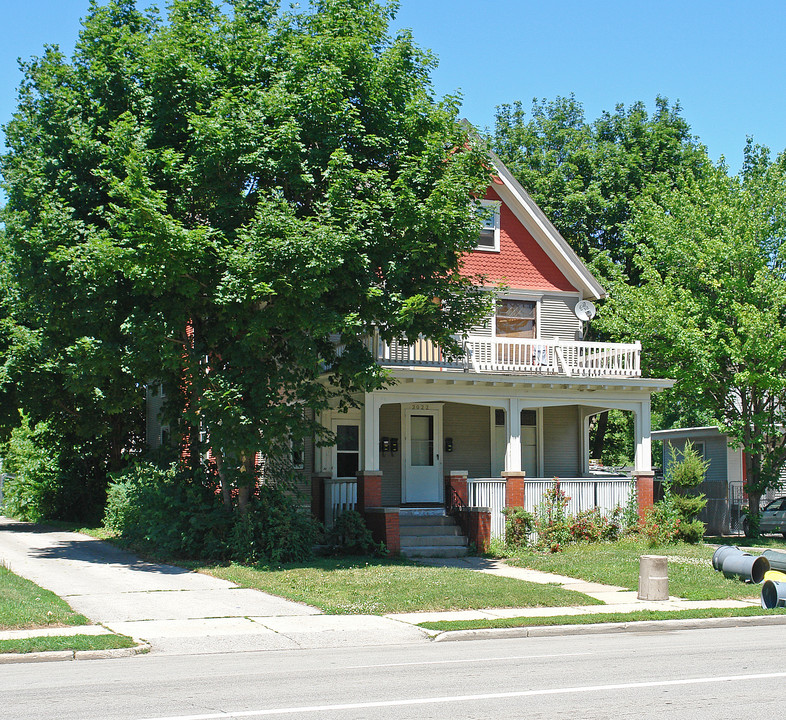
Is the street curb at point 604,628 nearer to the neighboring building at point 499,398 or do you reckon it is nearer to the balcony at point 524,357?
the neighboring building at point 499,398

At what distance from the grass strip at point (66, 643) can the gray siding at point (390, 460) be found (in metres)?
13.9

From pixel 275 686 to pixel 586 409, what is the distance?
64.7 feet

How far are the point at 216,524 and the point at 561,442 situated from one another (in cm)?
1231

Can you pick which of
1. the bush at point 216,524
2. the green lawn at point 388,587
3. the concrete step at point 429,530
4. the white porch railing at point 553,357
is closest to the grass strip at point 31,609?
the green lawn at point 388,587

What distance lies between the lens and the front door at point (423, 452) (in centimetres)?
2494

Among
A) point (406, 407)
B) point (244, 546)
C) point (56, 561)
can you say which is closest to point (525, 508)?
point (406, 407)

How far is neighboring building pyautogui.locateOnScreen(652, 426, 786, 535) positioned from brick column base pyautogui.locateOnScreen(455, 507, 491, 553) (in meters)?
7.74

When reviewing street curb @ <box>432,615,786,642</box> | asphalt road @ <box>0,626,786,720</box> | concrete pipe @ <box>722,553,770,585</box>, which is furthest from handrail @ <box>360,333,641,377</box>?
asphalt road @ <box>0,626,786,720</box>

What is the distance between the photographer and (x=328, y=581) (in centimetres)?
1608

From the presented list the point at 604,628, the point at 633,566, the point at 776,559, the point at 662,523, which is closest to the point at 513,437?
the point at 662,523

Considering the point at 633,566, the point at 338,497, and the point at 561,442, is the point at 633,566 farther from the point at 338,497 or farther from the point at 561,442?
the point at 561,442

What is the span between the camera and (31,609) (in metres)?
12.6

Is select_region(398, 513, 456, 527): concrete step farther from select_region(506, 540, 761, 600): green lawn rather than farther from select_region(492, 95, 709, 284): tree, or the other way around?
select_region(492, 95, 709, 284): tree

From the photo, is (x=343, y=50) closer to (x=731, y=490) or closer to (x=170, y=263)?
(x=170, y=263)
